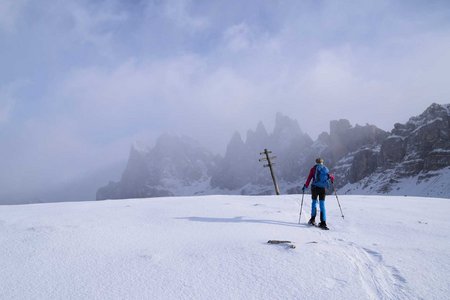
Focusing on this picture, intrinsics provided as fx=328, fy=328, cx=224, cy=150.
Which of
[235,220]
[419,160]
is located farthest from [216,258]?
[419,160]

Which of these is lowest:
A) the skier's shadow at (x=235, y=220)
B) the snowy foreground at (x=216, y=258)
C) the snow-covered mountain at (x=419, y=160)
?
the snowy foreground at (x=216, y=258)

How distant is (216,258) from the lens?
20.6 feet

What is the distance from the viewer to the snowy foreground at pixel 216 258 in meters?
5.11

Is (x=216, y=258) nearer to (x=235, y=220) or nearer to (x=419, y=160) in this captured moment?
(x=235, y=220)

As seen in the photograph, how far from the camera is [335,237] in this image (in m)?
8.25

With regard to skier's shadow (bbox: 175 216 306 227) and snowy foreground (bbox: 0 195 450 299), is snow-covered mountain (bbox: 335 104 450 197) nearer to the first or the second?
skier's shadow (bbox: 175 216 306 227)

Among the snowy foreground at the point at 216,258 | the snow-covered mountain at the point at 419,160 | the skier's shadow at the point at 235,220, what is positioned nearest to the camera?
the snowy foreground at the point at 216,258

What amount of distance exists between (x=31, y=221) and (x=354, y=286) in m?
8.79

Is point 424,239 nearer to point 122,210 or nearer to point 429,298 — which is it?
point 429,298

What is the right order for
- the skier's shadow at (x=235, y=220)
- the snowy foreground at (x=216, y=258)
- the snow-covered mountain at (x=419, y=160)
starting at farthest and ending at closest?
1. the snow-covered mountain at (x=419, y=160)
2. the skier's shadow at (x=235, y=220)
3. the snowy foreground at (x=216, y=258)

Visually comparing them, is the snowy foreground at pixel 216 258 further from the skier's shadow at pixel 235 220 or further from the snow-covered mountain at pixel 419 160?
the snow-covered mountain at pixel 419 160

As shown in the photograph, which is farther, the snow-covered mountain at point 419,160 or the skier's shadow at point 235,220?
the snow-covered mountain at point 419,160

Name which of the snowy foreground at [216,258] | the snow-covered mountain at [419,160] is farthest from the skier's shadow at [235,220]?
the snow-covered mountain at [419,160]

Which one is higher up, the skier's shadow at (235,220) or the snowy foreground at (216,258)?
the skier's shadow at (235,220)
